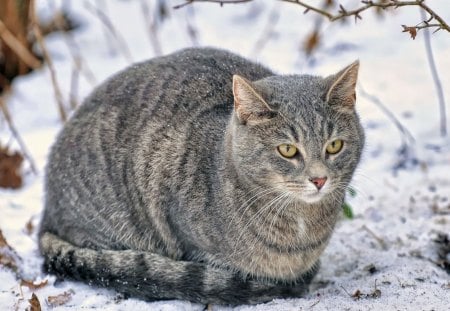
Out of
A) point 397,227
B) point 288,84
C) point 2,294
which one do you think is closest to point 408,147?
point 397,227

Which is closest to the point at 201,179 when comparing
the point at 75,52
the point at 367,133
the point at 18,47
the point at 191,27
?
the point at 367,133

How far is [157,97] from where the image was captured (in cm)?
394

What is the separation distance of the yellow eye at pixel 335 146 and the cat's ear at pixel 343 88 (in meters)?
0.16

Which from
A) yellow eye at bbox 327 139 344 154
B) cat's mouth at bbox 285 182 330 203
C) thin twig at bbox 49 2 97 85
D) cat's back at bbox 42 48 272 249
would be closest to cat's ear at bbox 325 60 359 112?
yellow eye at bbox 327 139 344 154

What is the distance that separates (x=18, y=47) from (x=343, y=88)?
331cm

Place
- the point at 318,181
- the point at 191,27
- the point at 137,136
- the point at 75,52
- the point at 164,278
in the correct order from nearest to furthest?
the point at 318,181
the point at 164,278
the point at 137,136
the point at 191,27
the point at 75,52

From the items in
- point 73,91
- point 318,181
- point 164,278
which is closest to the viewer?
point 318,181

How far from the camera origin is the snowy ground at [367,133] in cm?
361

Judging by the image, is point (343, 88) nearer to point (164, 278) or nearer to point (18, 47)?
point (164, 278)

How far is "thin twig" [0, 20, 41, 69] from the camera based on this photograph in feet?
18.6

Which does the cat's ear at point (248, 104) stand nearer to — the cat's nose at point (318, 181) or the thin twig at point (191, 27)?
the cat's nose at point (318, 181)

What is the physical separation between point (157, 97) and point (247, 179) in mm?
767

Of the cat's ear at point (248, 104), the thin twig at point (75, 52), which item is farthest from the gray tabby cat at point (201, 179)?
the thin twig at point (75, 52)

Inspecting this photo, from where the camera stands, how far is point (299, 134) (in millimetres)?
3279
